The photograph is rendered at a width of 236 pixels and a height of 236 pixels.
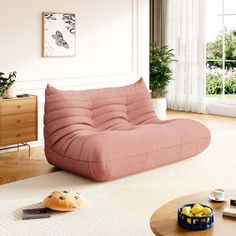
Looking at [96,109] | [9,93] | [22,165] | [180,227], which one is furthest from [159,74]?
[180,227]

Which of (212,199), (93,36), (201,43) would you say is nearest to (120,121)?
(93,36)

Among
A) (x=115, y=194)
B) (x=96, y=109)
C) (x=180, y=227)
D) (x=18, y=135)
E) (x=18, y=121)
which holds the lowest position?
(x=115, y=194)

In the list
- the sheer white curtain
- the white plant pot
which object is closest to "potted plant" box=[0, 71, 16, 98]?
the white plant pot

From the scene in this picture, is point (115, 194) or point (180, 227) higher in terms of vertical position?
point (180, 227)

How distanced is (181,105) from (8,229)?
5915 mm

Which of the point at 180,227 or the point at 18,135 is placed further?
the point at 18,135

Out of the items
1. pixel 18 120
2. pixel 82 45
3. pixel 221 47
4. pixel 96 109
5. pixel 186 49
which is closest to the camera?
pixel 96 109

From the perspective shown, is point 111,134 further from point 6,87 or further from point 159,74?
point 159,74

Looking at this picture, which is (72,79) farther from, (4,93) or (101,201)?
(101,201)

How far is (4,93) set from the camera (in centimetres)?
544

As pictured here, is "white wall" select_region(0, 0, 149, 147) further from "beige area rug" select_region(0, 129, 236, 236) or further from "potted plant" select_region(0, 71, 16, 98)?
"beige area rug" select_region(0, 129, 236, 236)

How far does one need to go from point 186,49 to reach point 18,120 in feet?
13.7

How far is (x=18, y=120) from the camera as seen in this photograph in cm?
539

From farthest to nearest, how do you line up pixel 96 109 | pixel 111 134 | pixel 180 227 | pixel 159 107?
pixel 159 107 → pixel 96 109 → pixel 111 134 → pixel 180 227
